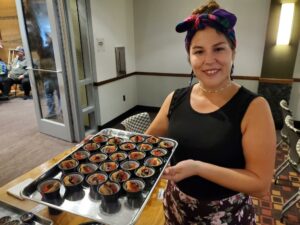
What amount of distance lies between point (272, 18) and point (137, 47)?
2149 millimetres

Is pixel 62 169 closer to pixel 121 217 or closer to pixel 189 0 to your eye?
pixel 121 217

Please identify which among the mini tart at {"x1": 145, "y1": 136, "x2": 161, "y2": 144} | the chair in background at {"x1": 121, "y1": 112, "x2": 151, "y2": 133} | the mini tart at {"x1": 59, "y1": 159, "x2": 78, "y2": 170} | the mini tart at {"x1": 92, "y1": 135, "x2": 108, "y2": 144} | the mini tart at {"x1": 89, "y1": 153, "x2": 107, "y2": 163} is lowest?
the chair in background at {"x1": 121, "y1": 112, "x2": 151, "y2": 133}

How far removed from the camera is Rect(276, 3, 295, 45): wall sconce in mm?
2904

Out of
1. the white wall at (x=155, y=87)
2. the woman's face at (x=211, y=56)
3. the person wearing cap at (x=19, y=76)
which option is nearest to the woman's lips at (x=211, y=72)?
the woman's face at (x=211, y=56)

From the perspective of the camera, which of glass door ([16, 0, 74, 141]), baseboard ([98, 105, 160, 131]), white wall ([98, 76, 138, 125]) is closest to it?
glass door ([16, 0, 74, 141])

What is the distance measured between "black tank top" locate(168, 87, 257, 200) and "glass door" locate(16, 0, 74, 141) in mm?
2300

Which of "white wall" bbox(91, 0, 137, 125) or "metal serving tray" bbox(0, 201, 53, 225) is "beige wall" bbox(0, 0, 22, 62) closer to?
"white wall" bbox(91, 0, 137, 125)

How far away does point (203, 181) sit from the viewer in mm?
884

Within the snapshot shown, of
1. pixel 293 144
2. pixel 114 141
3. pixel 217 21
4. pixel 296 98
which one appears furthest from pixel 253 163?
pixel 296 98

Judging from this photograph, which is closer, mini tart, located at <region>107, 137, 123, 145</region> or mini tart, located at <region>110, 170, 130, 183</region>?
mini tart, located at <region>110, 170, 130, 183</region>

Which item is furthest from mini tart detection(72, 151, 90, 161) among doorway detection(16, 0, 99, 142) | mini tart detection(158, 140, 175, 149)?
doorway detection(16, 0, 99, 142)

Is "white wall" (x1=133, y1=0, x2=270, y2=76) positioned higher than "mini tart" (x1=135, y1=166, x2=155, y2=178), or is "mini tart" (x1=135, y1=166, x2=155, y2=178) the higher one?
"white wall" (x1=133, y1=0, x2=270, y2=76)

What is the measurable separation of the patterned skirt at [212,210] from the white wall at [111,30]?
2702mm

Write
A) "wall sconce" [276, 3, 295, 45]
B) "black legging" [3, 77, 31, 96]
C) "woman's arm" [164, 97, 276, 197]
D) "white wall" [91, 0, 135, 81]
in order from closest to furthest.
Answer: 1. "woman's arm" [164, 97, 276, 197]
2. "wall sconce" [276, 3, 295, 45]
3. "white wall" [91, 0, 135, 81]
4. "black legging" [3, 77, 31, 96]
